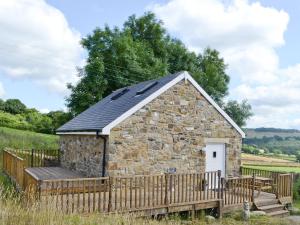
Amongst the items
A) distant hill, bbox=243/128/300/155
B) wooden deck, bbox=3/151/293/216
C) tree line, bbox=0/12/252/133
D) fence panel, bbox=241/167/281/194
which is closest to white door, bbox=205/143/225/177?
fence panel, bbox=241/167/281/194

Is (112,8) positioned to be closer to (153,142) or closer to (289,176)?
(153,142)

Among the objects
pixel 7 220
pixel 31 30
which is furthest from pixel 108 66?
pixel 7 220

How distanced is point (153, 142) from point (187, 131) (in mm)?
1882

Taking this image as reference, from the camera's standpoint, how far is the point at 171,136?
1570 cm

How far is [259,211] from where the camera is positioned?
1377cm

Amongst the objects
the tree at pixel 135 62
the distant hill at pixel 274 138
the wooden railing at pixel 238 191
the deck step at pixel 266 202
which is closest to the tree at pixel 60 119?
the tree at pixel 135 62

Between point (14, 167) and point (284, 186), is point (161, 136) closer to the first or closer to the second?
point (284, 186)

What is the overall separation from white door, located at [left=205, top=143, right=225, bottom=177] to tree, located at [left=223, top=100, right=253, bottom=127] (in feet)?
61.3

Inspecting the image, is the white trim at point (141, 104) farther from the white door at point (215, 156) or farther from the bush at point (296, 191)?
the bush at point (296, 191)

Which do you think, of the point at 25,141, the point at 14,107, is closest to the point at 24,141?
the point at 25,141

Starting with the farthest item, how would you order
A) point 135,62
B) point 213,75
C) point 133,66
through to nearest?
point 213,75 → point 135,62 → point 133,66

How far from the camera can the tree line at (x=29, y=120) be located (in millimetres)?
37312

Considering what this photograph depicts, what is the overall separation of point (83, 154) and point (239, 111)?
22408 millimetres

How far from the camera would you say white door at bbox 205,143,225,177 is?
16.9 metres
